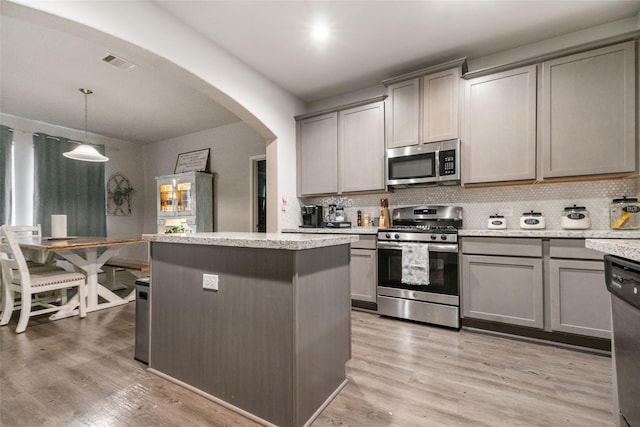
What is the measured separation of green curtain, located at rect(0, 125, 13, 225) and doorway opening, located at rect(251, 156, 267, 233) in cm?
362

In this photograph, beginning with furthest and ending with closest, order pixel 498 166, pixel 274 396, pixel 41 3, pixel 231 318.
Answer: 1. pixel 498 166
2. pixel 41 3
3. pixel 231 318
4. pixel 274 396

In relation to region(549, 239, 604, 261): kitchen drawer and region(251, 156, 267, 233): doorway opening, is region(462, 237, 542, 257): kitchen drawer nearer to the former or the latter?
region(549, 239, 604, 261): kitchen drawer

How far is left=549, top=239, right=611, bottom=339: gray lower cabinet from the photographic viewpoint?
7.08 feet

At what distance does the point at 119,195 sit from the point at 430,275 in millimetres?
6079

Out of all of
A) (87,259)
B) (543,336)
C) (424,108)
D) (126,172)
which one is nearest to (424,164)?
(424,108)

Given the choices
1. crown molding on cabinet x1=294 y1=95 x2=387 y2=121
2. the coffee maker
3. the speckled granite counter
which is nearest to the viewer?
the speckled granite counter

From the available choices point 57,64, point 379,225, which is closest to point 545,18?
point 379,225

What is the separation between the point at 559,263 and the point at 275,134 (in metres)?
3.11

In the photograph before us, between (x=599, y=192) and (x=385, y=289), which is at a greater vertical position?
(x=599, y=192)

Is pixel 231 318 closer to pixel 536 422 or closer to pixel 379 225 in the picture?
pixel 536 422

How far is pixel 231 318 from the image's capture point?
156cm

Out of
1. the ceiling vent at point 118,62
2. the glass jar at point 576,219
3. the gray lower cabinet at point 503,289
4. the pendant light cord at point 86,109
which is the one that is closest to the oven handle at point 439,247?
the gray lower cabinet at point 503,289

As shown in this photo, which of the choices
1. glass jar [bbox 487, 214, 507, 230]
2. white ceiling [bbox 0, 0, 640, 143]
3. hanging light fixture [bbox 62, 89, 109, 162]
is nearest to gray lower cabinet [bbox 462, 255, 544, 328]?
glass jar [bbox 487, 214, 507, 230]

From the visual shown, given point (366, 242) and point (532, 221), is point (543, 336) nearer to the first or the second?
point (532, 221)
